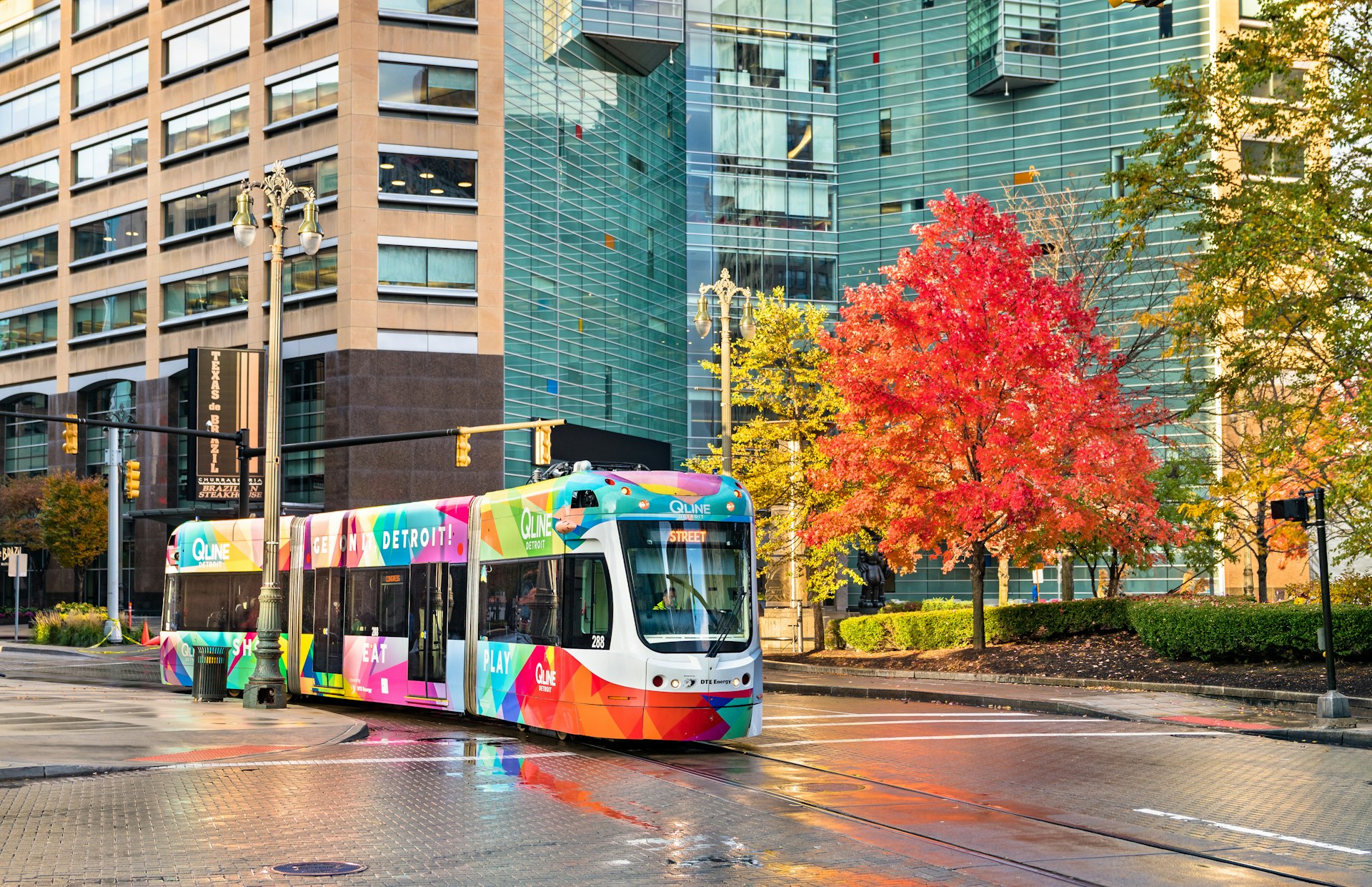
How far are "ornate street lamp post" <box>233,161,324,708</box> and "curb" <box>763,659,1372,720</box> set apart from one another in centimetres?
1419

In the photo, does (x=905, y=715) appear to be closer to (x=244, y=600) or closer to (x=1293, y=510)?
(x=1293, y=510)

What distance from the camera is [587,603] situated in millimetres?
18062

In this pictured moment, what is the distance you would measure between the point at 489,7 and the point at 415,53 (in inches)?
159

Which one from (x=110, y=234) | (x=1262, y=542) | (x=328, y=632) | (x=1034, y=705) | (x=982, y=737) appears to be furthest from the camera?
(x=110, y=234)

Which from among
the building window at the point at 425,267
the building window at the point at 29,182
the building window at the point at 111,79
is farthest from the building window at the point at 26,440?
the building window at the point at 425,267

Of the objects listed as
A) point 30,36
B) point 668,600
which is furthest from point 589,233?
point 668,600

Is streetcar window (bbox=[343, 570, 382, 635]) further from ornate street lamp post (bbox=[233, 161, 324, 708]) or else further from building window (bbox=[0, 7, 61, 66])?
building window (bbox=[0, 7, 61, 66])

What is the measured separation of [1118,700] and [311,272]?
163 ft

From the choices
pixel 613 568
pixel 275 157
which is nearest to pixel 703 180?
pixel 275 157

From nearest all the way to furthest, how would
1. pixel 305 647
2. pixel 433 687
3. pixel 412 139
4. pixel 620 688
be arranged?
pixel 620 688, pixel 433 687, pixel 305 647, pixel 412 139

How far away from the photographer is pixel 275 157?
66.6 meters

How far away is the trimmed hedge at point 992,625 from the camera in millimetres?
32906

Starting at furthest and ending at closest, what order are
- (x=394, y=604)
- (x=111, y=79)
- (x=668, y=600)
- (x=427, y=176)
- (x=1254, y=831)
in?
1. (x=111, y=79)
2. (x=427, y=176)
3. (x=394, y=604)
4. (x=668, y=600)
5. (x=1254, y=831)

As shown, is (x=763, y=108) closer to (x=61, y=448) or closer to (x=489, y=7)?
(x=489, y=7)
